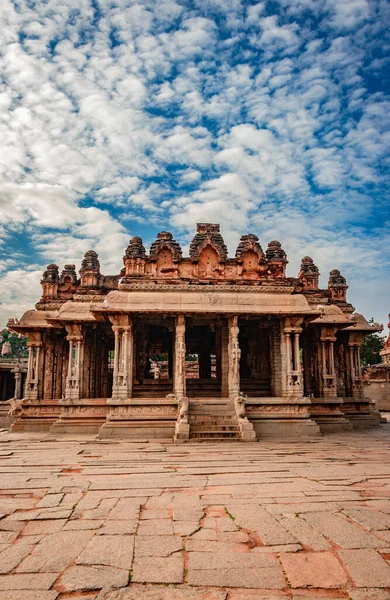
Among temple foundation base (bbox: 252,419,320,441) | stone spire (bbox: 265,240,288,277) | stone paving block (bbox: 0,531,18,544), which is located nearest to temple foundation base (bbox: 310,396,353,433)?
temple foundation base (bbox: 252,419,320,441)

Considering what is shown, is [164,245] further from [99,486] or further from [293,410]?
[99,486]

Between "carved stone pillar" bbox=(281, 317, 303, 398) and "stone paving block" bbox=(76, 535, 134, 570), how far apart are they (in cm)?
1162

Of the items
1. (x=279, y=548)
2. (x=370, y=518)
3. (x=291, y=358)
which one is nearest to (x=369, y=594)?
(x=279, y=548)

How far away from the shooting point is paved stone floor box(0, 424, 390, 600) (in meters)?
3.52

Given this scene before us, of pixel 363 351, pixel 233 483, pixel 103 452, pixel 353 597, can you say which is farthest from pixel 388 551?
pixel 363 351

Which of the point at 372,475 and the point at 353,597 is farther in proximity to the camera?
the point at 372,475

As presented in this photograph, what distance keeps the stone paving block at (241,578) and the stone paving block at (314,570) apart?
0.12m

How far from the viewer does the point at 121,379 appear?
15.3 meters

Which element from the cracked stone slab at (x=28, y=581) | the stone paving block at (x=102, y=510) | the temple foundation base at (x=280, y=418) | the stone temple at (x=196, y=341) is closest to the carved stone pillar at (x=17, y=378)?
the stone temple at (x=196, y=341)

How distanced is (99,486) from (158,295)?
9428 mm

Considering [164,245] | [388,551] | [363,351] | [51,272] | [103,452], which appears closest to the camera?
[388,551]

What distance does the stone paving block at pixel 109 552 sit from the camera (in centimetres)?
395

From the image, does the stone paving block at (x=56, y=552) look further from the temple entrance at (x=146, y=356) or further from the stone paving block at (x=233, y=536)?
the temple entrance at (x=146, y=356)

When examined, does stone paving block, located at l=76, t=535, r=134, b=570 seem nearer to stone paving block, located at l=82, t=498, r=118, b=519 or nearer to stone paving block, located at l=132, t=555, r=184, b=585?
stone paving block, located at l=132, t=555, r=184, b=585
